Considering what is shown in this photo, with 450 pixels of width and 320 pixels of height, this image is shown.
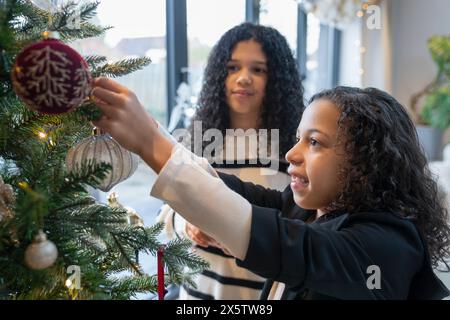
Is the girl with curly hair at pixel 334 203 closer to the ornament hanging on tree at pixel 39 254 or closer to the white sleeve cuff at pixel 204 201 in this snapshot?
the white sleeve cuff at pixel 204 201

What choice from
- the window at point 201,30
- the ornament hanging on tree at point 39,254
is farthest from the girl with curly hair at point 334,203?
the window at point 201,30

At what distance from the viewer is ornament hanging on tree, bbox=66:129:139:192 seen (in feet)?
1.51

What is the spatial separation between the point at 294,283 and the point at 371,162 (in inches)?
9.2

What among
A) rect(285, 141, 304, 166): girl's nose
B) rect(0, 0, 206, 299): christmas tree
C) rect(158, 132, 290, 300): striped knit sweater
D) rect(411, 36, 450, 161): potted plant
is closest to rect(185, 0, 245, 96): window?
rect(158, 132, 290, 300): striped knit sweater

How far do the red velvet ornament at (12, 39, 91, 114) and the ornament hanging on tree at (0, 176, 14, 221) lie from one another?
12 cm

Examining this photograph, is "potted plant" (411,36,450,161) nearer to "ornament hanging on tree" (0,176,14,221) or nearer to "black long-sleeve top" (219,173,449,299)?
"black long-sleeve top" (219,173,449,299)

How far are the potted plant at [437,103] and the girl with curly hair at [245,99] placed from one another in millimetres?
2368

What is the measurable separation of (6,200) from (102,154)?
107 mm

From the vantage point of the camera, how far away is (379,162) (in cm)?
63

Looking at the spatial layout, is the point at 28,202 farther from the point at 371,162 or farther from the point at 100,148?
the point at 371,162

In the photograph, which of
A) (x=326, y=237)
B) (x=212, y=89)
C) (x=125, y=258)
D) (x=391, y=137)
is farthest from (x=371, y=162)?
(x=212, y=89)

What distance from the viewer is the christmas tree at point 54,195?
0.38m

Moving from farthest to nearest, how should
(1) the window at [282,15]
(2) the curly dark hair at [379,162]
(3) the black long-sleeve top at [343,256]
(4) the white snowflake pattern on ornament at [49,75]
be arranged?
(1) the window at [282,15]
(2) the curly dark hair at [379,162]
(3) the black long-sleeve top at [343,256]
(4) the white snowflake pattern on ornament at [49,75]

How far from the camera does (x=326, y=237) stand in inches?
20.7
